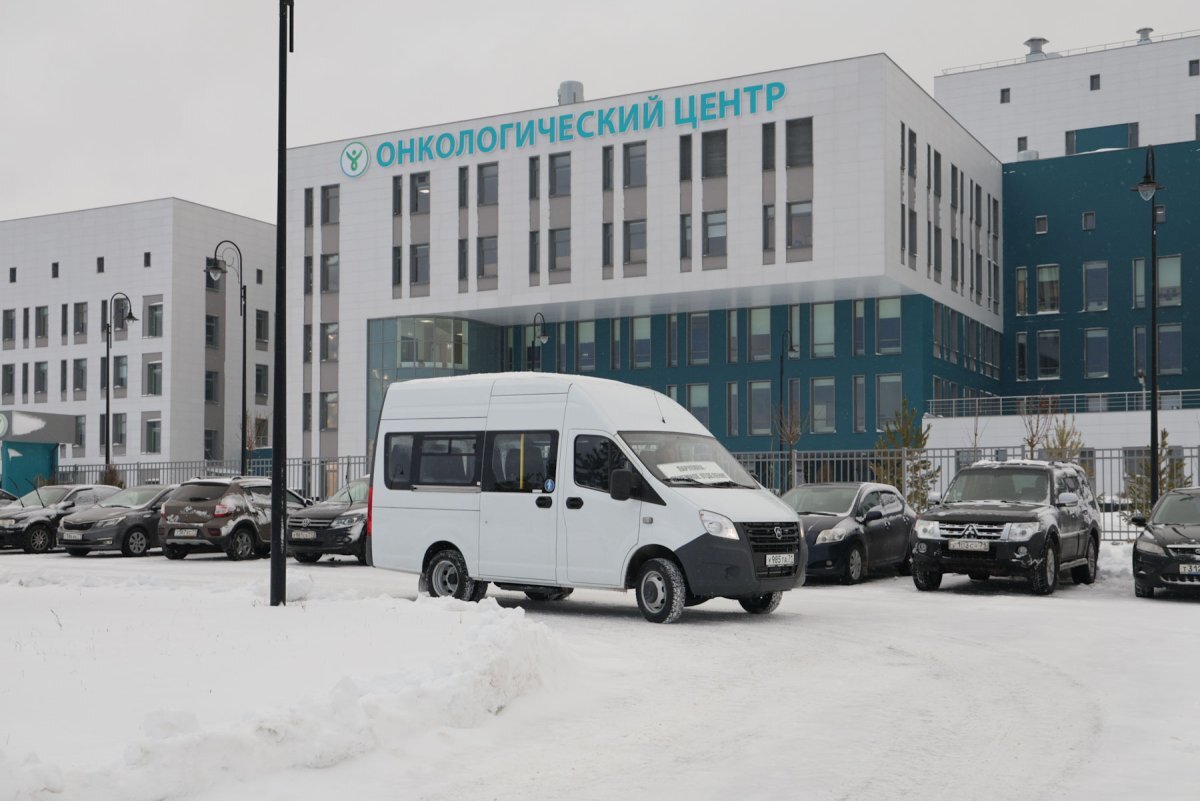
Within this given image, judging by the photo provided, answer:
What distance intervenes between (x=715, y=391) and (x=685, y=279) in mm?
6484

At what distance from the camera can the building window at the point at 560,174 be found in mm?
60312

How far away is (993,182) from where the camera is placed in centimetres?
6806

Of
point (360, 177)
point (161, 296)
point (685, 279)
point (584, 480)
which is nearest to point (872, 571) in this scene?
point (584, 480)

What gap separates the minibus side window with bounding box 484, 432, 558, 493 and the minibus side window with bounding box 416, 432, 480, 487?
263 mm

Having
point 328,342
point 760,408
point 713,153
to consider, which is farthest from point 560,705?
point 328,342

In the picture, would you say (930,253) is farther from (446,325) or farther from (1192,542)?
(1192,542)

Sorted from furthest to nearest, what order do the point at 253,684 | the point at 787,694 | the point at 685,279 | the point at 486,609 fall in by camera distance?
the point at 685,279, the point at 486,609, the point at 787,694, the point at 253,684

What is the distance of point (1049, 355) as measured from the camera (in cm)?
6756

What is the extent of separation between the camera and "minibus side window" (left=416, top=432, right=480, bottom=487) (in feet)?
49.8

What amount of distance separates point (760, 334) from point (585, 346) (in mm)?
8901

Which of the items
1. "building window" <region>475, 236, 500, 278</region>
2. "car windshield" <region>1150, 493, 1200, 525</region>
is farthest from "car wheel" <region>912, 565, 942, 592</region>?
"building window" <region>475, 236, 500, 278</region>

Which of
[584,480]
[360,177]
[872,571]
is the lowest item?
[872,571]

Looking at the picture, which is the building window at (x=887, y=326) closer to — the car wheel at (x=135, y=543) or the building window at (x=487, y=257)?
the building window at (x=487, y=257)

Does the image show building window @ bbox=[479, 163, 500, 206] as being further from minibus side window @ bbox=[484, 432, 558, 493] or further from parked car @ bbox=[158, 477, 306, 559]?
minibus side window @ bbox=[484, 432, 558, 493]
